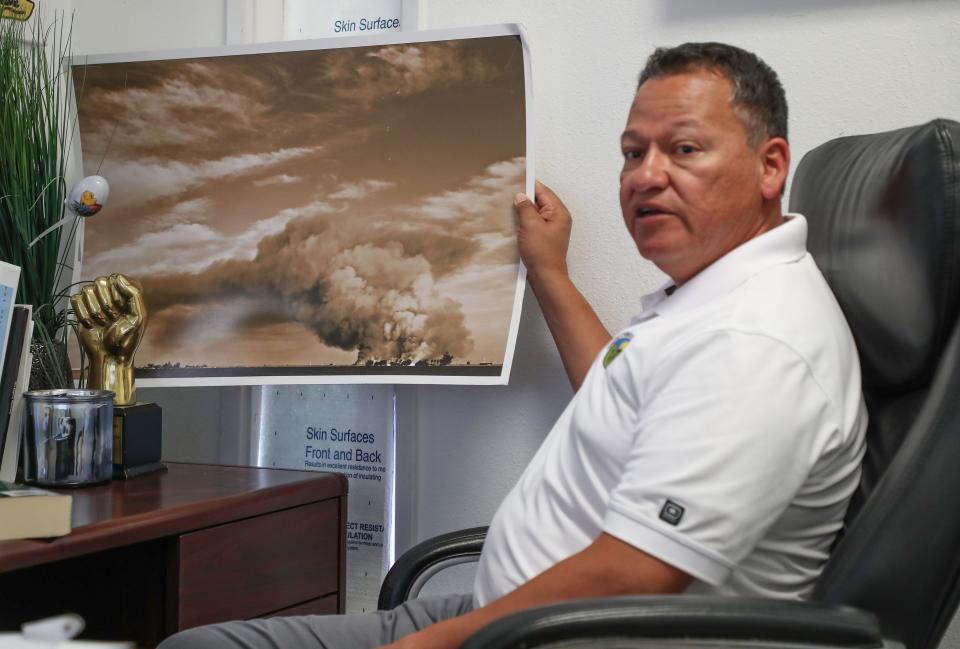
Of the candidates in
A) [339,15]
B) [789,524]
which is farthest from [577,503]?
[339,15]

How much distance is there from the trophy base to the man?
1.59 feet

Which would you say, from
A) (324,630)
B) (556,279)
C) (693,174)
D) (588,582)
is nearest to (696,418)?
(588,582)

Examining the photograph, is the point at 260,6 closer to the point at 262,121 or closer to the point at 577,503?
the point at 262,121

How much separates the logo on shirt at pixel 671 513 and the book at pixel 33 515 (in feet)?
2.43

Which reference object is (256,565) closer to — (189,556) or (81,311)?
(189,556)

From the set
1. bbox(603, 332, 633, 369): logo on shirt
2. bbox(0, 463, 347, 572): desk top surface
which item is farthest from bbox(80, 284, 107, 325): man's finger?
bbox(603, 332, 633, 369): logo on shirt

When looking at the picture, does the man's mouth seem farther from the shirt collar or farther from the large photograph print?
the large photograph print

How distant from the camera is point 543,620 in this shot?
88cm

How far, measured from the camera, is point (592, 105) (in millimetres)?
1873

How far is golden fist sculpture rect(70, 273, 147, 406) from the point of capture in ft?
5.51

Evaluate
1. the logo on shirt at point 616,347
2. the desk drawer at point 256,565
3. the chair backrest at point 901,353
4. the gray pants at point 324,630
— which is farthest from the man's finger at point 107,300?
the chair backrest at point 901,353

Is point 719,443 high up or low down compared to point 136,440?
up

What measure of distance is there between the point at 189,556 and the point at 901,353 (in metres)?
0.98

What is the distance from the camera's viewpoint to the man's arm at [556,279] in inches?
68.9
